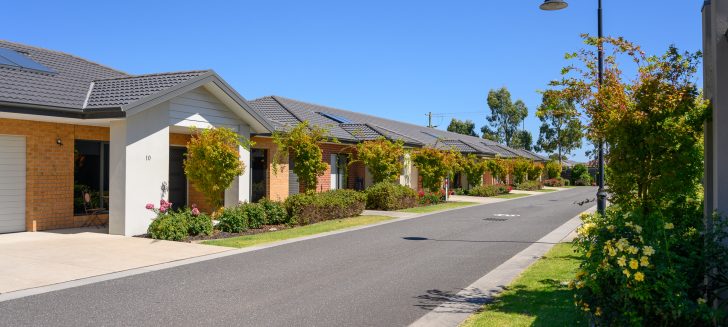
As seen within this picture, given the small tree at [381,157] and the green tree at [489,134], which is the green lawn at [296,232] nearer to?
the small tree at [381,157]

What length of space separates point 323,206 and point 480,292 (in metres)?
10.2

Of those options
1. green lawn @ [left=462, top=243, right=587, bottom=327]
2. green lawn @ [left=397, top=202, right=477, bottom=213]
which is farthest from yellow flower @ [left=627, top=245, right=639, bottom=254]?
green lawn @ [left=397, top=202, right=477, bottom=213]

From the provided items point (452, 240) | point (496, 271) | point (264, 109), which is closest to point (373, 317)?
point (496, 271)

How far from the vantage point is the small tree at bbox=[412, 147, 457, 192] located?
26.0 meters

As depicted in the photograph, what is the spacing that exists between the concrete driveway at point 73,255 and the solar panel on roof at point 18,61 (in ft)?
14.6

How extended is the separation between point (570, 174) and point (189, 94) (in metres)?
57.8

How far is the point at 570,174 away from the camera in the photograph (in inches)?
2534

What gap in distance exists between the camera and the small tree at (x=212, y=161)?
1396 centimetres

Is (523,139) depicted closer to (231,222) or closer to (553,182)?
(553,182)

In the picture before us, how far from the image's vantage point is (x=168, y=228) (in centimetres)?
1278

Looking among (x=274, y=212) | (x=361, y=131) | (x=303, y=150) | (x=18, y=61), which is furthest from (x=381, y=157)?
(x=18, y=61)

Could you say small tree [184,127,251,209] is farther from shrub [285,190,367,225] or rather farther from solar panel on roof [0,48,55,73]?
solar panel on roof [0,48,55,73]

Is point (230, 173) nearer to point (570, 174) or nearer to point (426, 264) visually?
point (426, 264)

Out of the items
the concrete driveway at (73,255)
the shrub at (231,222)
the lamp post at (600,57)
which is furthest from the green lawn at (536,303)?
the shrub at (231,222)
